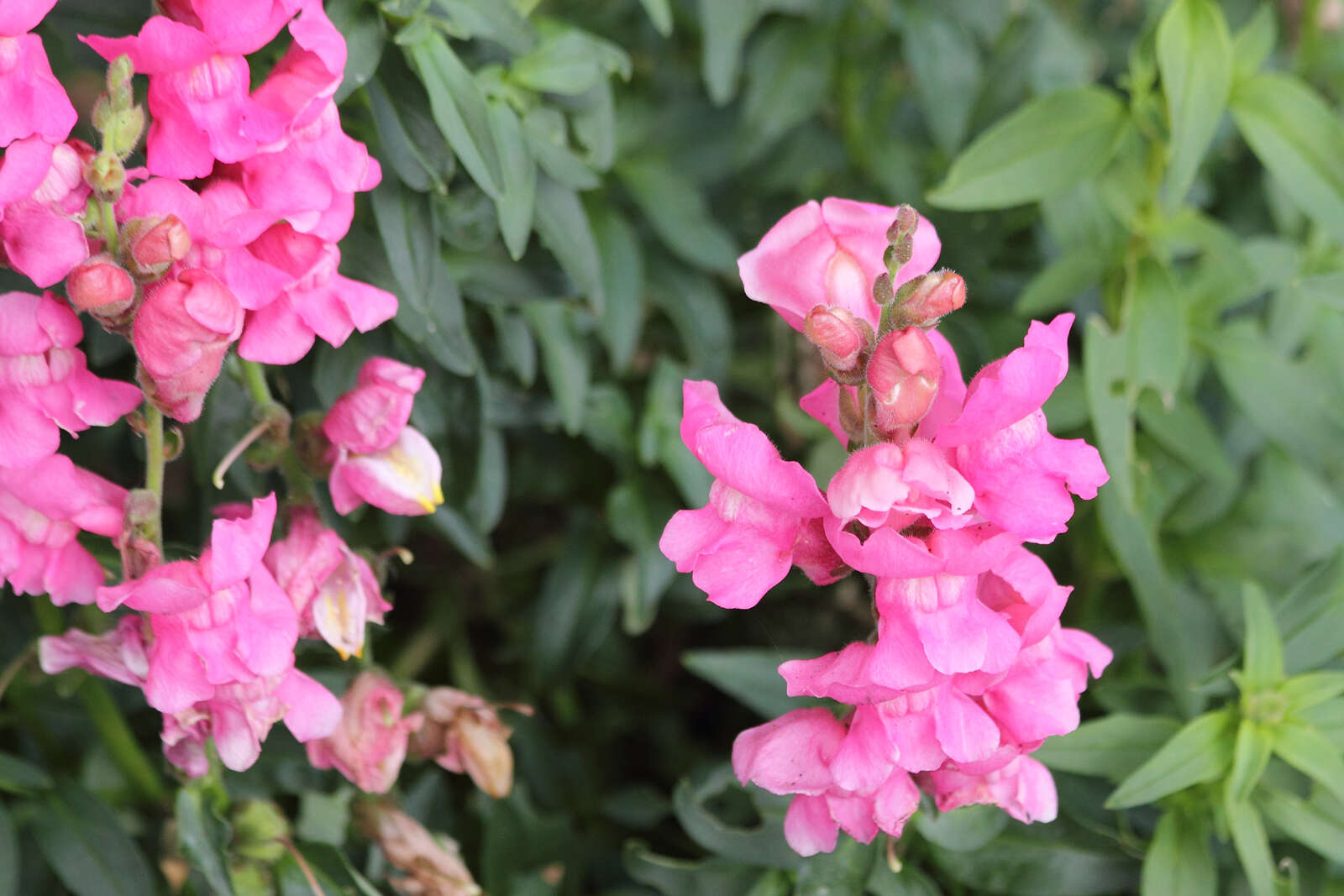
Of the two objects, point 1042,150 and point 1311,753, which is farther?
point 1042,150

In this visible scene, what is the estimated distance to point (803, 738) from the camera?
715 mm

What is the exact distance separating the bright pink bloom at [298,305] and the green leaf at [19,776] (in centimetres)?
46

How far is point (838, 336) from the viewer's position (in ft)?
2.18

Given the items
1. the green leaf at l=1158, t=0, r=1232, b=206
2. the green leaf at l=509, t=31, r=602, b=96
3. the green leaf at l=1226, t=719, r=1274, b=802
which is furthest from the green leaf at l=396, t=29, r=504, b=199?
the green leaf at l=1226, t=719, r=1274, b=802

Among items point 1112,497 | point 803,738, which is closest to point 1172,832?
point 1112,497

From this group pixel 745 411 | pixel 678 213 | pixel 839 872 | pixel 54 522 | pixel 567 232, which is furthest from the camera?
pixel 745 411

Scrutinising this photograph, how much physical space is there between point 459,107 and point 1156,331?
2.10 feet

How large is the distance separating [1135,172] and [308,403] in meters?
0.81

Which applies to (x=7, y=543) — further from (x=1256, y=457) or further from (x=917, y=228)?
(x=1256, y=457)

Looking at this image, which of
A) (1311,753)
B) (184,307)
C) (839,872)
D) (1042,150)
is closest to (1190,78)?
(1042,150)

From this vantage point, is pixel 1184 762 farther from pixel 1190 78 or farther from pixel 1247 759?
pixel 1190 78

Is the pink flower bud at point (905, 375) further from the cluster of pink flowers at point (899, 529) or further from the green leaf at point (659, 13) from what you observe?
the green leaf at point (659, 13)

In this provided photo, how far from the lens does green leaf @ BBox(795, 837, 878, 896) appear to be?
888 mm

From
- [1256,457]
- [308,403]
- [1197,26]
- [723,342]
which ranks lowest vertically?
[1256,457]
